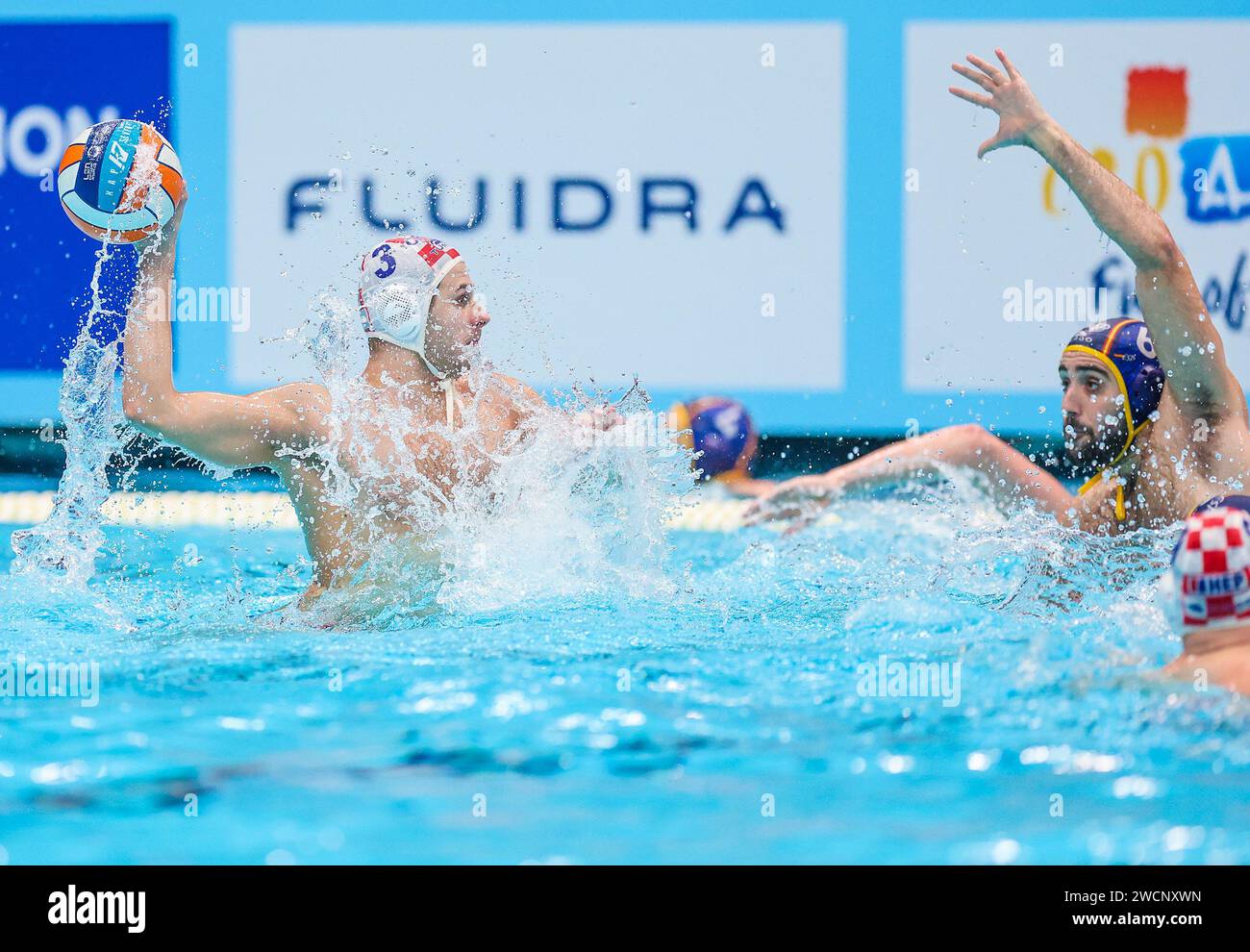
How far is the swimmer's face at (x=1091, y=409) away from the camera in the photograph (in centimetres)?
353

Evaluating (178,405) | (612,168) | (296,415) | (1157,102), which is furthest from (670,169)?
(178,405)

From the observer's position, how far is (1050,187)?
673cm

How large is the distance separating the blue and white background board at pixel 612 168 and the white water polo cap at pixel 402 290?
3199 millimetres

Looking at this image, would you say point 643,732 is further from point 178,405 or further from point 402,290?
point 402,290

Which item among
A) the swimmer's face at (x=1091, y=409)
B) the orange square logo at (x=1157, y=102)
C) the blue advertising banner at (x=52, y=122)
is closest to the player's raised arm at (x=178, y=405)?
the swimmer's face at (x=1091, y=409)

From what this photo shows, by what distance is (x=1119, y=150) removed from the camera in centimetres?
674

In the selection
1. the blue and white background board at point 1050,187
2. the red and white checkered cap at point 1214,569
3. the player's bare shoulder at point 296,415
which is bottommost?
the red and white checkered cap at point 1214,569

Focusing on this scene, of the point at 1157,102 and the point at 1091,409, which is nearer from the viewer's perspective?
the point at 1091,409

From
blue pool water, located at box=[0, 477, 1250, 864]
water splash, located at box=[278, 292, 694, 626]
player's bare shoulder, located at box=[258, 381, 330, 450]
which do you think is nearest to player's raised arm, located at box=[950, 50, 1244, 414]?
blue pool water, located at box=[0, 477, 1250, 864]

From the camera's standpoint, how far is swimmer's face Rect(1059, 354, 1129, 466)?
353cm

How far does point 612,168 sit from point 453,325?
3.55 m

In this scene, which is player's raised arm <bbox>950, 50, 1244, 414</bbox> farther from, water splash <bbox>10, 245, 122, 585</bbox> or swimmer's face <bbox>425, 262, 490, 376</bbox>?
water splash <bbox>10, 245, 122, 585</bbox>

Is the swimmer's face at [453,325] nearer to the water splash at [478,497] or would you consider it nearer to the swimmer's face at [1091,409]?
the water splash at [478,497]

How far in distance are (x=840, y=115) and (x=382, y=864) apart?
5505 millimetres
